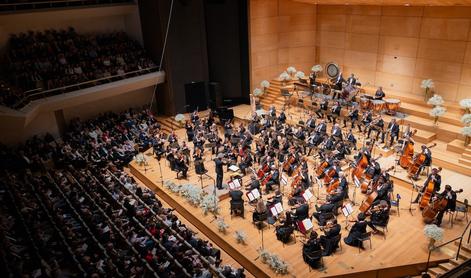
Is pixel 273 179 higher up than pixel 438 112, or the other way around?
pixel 438 112

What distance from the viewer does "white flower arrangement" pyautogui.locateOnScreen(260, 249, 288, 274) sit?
→ 984 cm

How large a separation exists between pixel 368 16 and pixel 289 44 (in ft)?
14.6

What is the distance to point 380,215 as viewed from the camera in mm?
10891

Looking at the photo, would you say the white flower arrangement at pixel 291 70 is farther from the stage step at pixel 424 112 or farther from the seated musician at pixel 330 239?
the seated musician at pixel 330 239

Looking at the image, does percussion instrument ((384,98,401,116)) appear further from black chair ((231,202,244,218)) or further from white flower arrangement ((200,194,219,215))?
white flower arrangement ((200,194,219,215))

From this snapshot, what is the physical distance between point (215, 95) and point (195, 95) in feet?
3.66

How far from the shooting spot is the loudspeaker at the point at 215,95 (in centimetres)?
2150

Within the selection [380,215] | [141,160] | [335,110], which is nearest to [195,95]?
[141,160]

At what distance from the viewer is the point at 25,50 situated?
1780 cm

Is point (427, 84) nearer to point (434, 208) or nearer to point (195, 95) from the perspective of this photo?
point (434, 208)

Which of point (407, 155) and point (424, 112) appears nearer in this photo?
point (407, 155)

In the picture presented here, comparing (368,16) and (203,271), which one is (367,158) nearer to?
(203,271)

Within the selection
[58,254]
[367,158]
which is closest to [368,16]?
[367,158]

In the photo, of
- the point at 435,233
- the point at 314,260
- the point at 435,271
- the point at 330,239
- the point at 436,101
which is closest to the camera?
the point at 435,233
